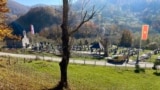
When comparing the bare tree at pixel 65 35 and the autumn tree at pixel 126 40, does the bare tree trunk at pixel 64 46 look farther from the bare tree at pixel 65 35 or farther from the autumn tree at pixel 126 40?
the autumn tree at pixel 126 40

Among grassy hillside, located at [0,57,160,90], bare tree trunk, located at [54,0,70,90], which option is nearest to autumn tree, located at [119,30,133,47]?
grassy hillside, located at [0,57,160,90]

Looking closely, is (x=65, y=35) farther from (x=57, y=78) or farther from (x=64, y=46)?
(x=57, y=78)

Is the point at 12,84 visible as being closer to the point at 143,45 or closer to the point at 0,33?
the point at 0,33

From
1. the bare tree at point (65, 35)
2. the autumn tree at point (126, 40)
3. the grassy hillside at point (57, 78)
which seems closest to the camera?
the bare tree at point (65, 35)

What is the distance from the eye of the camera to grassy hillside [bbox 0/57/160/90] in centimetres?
1416

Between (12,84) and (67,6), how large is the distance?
4.12m

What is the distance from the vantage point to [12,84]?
13.1 metres

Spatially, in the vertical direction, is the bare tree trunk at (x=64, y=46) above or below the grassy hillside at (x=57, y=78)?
above

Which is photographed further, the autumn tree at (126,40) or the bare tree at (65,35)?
the autumn tree at (126,40)

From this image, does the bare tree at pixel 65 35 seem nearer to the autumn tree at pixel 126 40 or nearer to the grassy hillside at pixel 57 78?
the grassy hillside at pixel 57 78

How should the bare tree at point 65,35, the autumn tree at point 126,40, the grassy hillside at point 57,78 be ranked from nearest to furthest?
the bare tree at point 65,35 < the grassy hillside at point 57,78 < the autumn tree at point 126,40

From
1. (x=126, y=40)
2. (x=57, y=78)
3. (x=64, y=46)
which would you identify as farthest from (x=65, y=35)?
(x=126, y=40)

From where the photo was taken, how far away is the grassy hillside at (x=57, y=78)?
14159 millimetres

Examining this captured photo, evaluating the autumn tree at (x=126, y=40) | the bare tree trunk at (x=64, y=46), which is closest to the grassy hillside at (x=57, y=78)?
the bare tree trunk at (x=64, y=46)
